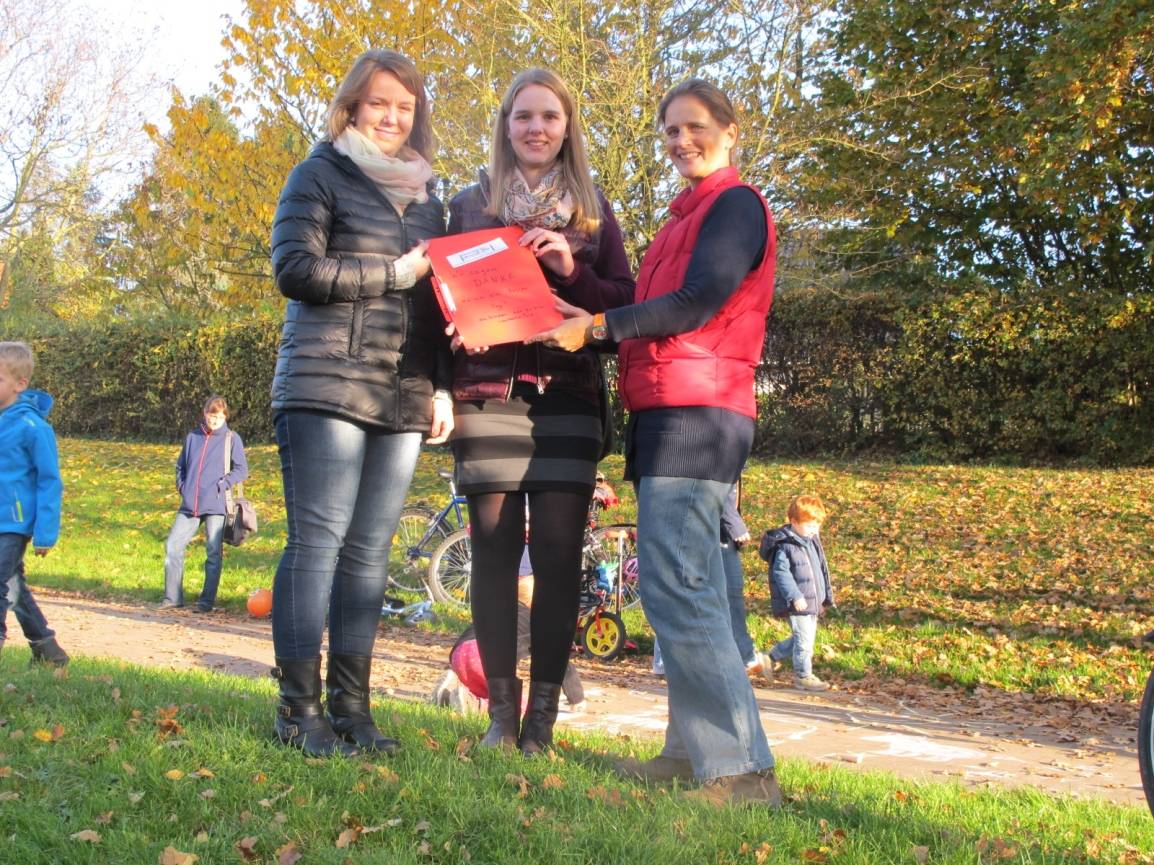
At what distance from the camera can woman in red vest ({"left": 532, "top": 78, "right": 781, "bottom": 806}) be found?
3455 millimetres

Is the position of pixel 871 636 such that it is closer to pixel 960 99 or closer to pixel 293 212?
pixel 293 212

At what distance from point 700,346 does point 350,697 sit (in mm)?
1628

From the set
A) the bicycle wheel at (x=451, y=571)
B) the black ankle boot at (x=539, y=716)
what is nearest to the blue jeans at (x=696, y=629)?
the black ankle boot at (x=539, y=716)

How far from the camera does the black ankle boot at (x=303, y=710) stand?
12.1ft

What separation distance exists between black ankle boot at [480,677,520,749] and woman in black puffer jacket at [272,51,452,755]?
0.37 metres

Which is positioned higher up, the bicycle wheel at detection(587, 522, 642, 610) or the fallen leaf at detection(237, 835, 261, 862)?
the bicycle wheel at detection(587, 522, 642, 610)

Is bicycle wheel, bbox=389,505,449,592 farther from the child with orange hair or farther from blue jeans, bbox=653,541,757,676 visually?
the child with orange hair

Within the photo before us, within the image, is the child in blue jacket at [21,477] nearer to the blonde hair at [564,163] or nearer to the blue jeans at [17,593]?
the blue jeans at [17,593]

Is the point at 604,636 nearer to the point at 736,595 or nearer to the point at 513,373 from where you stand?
the point at 736,595

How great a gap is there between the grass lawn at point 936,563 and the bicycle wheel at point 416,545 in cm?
85

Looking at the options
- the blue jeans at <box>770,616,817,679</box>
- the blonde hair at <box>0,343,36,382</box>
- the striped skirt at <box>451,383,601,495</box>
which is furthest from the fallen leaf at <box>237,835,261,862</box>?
the blue jeans at <box>770,616,817,679</box>

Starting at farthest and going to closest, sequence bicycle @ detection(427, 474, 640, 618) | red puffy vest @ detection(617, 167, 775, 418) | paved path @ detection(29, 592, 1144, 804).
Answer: bicycle @ detection(427, 474, 640, 618) < paved path @ detection(29, 592, 1144, 804) < red puffy vest @ detection(617, 167, 775, 418)

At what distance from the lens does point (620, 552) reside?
950 centimetres

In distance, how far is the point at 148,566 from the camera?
13555 millimetres
